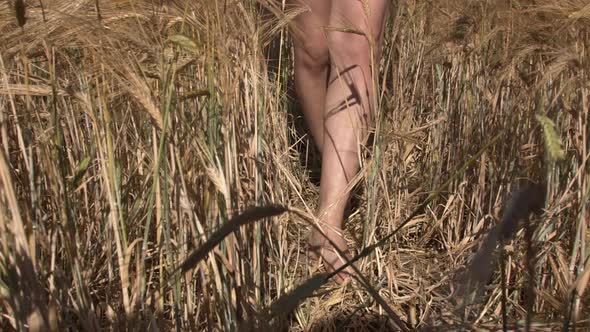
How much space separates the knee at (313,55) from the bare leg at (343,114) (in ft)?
0.75

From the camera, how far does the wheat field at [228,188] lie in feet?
3.65

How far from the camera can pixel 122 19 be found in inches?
48.6

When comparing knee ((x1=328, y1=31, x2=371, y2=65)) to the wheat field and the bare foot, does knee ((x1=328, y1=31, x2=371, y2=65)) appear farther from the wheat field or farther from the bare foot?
the bare foot

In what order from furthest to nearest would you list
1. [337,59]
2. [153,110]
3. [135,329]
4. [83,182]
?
[337,59] < [83,182] < [135,329] < [153,110]

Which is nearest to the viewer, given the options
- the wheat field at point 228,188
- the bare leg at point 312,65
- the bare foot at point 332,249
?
the wheat field at point 228,188

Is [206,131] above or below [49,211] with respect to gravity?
above

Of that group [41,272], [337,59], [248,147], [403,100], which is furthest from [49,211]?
[403,100]

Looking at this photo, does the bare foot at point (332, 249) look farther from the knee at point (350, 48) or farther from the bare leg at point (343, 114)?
the knee at point (350, 48)

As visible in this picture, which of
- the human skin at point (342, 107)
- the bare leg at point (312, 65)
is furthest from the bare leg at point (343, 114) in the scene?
the bare leg at point (312, 65)

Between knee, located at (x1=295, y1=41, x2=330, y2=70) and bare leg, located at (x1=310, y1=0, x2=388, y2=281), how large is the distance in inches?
9.0

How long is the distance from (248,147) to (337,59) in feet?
1.48

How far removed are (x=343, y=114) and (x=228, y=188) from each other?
2.08 feet

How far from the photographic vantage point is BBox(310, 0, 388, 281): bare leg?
68.2 inches

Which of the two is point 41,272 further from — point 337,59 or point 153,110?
point 337,59
